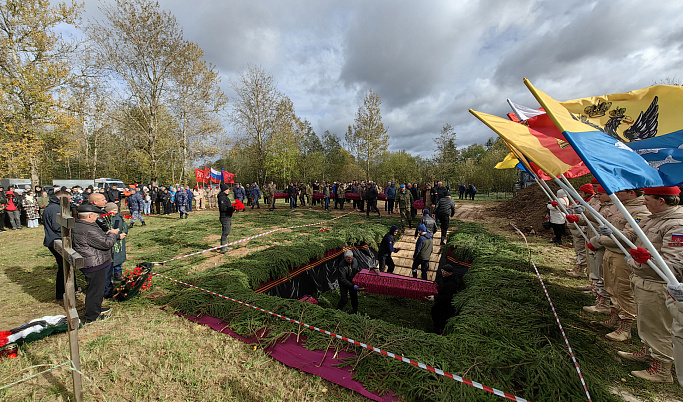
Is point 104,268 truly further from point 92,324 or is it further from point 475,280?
point 475,280

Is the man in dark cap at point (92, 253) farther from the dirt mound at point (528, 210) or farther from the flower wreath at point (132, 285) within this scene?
the dirt mound at point (528, 210)

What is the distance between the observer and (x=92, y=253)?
11.4ft

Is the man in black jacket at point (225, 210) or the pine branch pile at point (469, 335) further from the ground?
the man in black jacket at point (225, 210)

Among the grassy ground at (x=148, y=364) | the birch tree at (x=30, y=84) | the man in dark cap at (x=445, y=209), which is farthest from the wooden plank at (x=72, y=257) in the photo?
the birch tree at (x=30, y=84)

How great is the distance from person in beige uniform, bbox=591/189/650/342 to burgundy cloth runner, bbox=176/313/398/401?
3477 millimetres

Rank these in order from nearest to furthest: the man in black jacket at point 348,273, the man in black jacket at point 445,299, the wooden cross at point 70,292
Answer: the wooden cross at point 70,292, the man in black jacket at point 445,299, the man in black jacket at point 348,273

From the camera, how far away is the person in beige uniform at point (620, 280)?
3307 millimetres

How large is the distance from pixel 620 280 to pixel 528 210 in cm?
1087

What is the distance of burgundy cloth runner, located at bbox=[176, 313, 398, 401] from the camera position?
246 centimetres

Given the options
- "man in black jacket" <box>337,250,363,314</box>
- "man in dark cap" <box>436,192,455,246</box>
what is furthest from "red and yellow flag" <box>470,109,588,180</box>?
"man in dark cap" <box>436,192,455,246</box>

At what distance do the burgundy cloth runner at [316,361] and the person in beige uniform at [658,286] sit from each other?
288cm

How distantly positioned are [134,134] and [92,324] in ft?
64.5

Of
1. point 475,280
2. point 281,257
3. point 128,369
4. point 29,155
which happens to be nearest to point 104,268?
point 128,369

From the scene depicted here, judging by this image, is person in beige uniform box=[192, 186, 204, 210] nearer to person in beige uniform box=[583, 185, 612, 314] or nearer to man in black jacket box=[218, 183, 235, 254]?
man in black jacket box=[218, 183, 235, 254]
